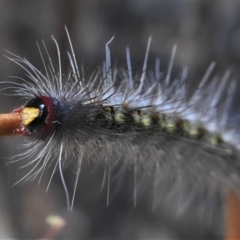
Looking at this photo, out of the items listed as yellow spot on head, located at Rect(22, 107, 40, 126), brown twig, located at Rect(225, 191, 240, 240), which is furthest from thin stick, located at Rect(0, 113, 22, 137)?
brown twig, located at Rect(225, 191, 240, 240)

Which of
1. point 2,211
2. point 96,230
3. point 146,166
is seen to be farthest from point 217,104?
point 2,211

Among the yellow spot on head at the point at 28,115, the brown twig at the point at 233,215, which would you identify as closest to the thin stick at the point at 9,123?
the yellow spot on head at the point at 28,115

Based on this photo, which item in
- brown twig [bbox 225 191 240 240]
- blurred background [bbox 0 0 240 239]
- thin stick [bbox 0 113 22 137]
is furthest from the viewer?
brown twig [bbox 225 191 240 240]

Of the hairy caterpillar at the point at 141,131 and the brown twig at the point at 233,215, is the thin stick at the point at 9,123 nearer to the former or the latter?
the hairy caterpillar at the point at 141,131

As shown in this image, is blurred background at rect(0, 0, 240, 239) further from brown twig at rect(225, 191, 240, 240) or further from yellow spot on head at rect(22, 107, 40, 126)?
brown twig at rect(225, 191, 240, 240)

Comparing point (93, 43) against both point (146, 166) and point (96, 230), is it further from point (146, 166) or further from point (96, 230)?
point (96, 230)

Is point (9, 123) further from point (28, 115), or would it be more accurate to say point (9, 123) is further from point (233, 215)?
point (233, 215)

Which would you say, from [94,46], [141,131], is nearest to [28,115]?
[141,131]
